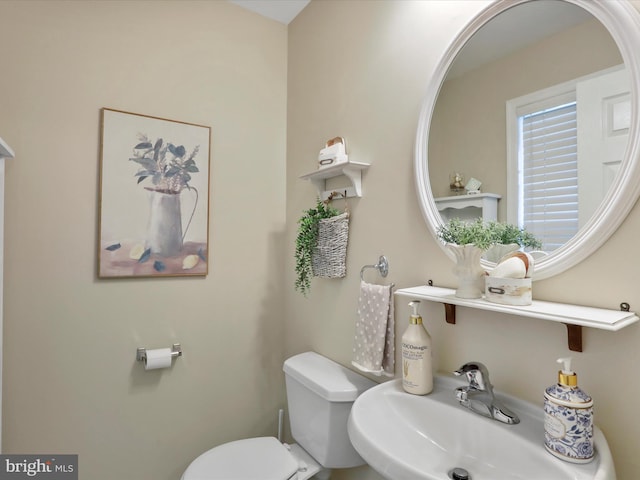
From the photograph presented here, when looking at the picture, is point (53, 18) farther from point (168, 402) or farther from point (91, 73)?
point (168, 402)

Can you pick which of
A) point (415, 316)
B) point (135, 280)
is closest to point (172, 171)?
point (135, 280)

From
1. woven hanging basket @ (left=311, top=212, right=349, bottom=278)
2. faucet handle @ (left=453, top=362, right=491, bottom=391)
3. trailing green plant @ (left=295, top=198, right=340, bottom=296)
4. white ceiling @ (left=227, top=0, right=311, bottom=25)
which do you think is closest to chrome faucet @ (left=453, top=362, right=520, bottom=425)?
faucet handle @ (left=453, top=362, right=491, bottom=391)

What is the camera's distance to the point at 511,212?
984 mm

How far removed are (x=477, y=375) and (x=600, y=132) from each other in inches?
25.6

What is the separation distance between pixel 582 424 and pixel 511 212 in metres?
0.51

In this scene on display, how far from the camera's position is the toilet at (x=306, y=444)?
1.30 meters

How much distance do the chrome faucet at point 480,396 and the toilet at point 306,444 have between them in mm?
432

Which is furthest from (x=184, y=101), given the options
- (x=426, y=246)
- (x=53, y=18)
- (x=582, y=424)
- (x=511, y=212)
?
(x=582, y=424)

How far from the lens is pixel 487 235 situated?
3.16 ft

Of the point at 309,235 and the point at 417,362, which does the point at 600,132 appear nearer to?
the point at 417,362

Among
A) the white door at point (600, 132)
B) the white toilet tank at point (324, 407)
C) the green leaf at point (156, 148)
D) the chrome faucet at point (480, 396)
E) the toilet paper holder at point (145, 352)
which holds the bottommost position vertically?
the white toilet tank at point (324, 407)

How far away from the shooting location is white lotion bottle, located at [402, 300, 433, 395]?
1.07m

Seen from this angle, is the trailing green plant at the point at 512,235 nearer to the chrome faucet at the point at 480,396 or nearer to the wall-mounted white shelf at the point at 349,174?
the chrome faucet at the point at 480,396

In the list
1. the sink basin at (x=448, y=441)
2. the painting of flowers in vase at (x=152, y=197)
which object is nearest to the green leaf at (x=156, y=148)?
the painting of flowers in vase at (x=152, y=197)
